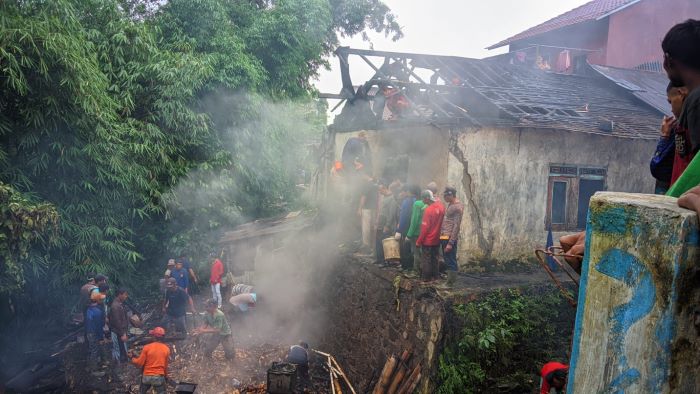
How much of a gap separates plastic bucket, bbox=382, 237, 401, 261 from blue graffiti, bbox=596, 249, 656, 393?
743cm

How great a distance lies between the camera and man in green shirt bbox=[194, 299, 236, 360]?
10.5 metres

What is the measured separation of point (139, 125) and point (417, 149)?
790cm

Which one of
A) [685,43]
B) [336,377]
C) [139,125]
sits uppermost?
[685,43]

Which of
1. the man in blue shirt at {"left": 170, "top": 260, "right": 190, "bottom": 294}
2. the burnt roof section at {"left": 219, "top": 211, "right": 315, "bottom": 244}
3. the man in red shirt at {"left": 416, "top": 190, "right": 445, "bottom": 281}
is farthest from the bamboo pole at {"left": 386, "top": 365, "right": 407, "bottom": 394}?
the burnt roof section at {"left": 219, "top": 211, "right": 315, "bottom": 244}

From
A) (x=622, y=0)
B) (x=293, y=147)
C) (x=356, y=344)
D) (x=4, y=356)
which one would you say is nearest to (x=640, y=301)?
(x=356, y=344)

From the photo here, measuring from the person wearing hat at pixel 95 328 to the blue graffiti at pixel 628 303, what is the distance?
1078 cm

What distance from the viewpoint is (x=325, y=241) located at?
44.5ft

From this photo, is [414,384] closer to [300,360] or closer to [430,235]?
[430,235]

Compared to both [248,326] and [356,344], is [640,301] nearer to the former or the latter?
[356,344]

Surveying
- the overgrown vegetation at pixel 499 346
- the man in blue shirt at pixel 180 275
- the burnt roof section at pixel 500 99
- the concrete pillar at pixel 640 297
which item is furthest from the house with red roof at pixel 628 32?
the concrete pillar at pixel 640 297

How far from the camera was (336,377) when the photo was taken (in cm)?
995

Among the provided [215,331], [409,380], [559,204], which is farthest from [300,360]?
[559,204]

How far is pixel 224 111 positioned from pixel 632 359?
14.4m

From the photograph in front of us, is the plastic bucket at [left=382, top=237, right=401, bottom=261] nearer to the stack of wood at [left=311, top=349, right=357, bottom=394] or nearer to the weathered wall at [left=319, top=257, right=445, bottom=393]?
the weathered wall at [left=319, top=257, right=445, bottom=393]
